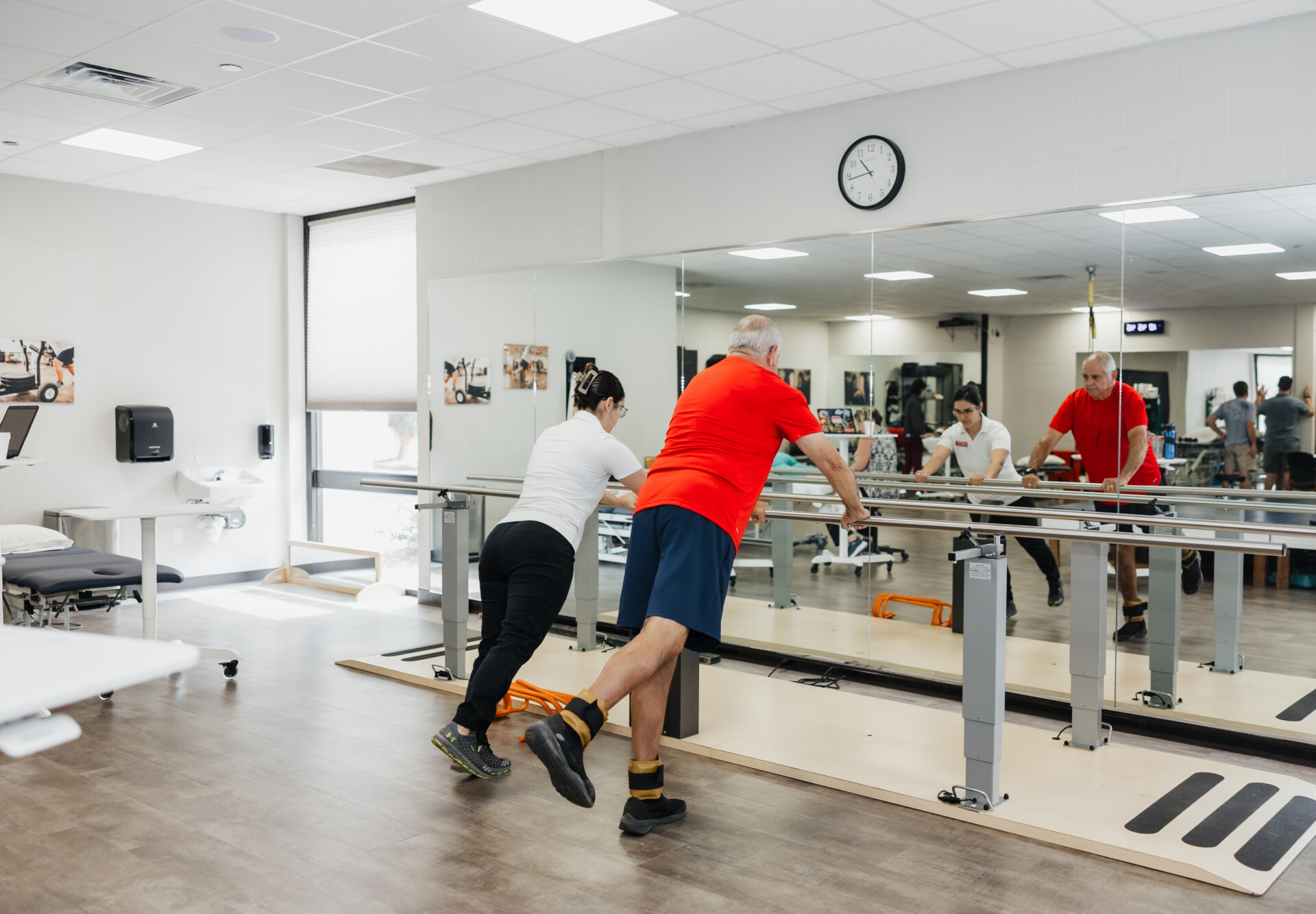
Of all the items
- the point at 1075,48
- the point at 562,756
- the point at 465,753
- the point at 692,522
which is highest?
the point at 1075,48

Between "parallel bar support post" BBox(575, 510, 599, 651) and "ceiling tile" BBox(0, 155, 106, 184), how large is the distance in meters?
4.33

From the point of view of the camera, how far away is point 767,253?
5.40 meters

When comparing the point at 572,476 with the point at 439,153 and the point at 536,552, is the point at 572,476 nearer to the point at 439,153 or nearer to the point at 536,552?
the point at 536,552

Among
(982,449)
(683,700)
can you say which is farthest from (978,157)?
(683,700)

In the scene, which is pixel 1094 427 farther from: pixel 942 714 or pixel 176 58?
pixel 176 58

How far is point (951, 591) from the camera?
5070 mm

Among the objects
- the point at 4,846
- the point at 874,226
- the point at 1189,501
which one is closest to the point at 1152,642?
the point at 1189,501

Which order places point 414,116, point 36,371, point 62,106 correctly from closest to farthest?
point 62,106 < point 414,116 < point 36,371

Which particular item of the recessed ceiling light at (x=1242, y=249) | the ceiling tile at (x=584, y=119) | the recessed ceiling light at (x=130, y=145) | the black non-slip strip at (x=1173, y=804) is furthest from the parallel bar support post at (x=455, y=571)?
A: the recessed ceiling light at (x=1242, y=249)

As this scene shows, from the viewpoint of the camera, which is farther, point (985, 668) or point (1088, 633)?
point (1088, 633)

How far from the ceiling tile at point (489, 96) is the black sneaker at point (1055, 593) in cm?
325

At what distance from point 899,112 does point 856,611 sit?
2448 mm

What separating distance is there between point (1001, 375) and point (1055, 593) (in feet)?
3.27

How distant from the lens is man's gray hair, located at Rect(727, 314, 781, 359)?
339cm
